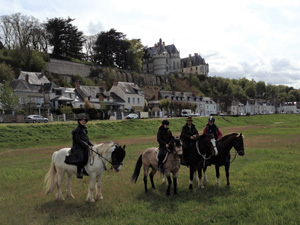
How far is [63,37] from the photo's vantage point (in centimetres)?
8294

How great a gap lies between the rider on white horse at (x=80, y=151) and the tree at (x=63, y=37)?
80366mm

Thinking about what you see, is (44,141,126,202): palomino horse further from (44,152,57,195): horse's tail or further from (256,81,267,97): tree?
(256,81,267,97): tree

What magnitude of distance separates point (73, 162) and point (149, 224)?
3607 millimetres

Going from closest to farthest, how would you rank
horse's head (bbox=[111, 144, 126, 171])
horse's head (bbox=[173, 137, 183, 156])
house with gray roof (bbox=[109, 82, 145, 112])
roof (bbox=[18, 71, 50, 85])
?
horse's head (bbox=[111, 144, 126, 171]), horse's head (bbox=[173, 137, 183, 156]), roof (bbox=[18, 71, 50, 85]), house with gray roof (bbox=[109, 82, 145, 112])

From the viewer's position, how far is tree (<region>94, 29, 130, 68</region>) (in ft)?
310

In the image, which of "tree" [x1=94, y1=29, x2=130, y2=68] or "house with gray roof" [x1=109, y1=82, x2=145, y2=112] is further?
"tree" [x1=94, y1=29, x2=130, y2=68]

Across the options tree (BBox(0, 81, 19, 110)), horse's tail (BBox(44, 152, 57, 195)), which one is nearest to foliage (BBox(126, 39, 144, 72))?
tree (BBox(0, 81, 19, 110))

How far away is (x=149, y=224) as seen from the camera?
7082mm

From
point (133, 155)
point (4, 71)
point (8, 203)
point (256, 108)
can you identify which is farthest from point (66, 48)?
point (256, 108)

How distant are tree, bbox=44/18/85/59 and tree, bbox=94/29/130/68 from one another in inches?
385

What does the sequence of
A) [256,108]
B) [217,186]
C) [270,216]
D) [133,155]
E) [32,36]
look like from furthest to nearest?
[256,108] → [32,36] → [133,155] → [217,186] → [270,216]

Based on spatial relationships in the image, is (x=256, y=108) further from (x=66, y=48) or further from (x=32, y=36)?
(x=32, y=36)

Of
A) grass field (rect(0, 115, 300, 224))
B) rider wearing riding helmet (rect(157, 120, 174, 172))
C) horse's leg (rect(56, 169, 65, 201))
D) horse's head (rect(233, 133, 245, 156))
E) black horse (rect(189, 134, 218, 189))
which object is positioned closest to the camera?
grass field (rect(0, 115, 300, 224))

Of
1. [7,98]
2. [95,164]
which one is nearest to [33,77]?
[7,98]
